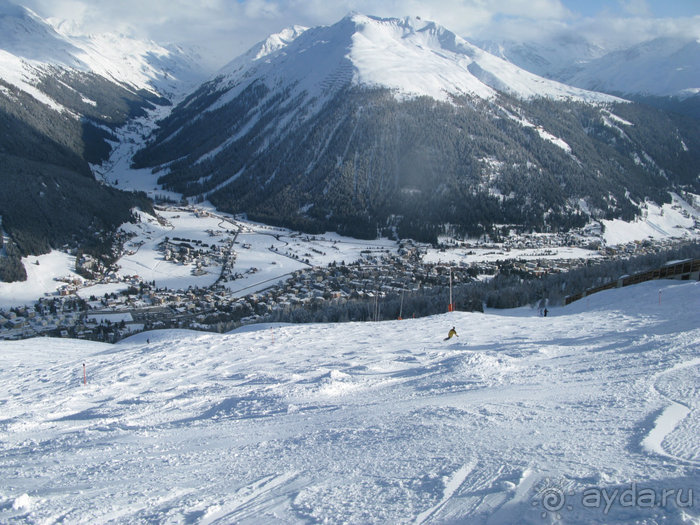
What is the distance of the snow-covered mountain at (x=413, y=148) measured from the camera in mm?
90438

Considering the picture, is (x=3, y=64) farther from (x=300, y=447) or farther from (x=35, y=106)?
(x=300, y=447)

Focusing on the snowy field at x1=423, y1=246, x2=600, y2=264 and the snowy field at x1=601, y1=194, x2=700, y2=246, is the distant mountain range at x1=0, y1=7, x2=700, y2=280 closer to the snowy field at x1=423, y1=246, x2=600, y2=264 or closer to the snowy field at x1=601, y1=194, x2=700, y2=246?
the snowy field at x1=601, y1=194, x2=700, y2=246

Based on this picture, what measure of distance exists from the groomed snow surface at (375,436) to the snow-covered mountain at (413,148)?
6986 centimetres

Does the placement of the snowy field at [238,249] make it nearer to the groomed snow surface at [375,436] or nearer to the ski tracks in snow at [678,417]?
the groomed snow surface at [375,436]

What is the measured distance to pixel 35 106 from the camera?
136 m

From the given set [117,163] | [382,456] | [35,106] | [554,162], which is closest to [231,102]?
[117,163]

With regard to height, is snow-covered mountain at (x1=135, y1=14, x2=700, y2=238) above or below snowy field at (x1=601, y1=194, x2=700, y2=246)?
above

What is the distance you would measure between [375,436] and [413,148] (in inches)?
3940

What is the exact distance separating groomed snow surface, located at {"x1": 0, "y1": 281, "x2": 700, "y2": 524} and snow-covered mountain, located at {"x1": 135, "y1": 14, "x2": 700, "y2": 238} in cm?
6986

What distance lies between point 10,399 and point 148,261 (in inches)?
2111

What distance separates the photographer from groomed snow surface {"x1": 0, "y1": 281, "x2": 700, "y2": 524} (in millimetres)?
4395

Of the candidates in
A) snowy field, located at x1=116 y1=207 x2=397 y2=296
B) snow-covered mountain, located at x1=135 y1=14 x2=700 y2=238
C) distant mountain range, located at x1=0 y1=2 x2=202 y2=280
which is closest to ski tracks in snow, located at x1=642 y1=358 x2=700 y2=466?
snowy field, located at x1=116 y1=207 x2=397 y2=296

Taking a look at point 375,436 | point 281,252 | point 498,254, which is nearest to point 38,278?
point 281,252

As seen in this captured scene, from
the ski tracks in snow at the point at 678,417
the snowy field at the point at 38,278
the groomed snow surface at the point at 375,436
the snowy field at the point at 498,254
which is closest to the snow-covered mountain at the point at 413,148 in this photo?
the snowy field at the point at 498,254
